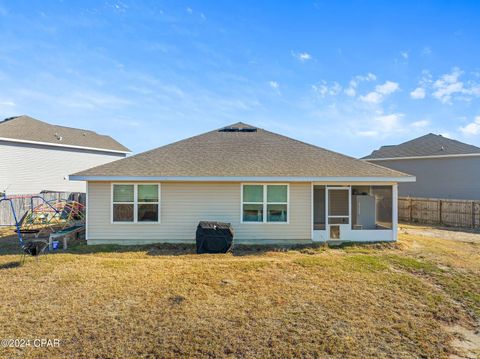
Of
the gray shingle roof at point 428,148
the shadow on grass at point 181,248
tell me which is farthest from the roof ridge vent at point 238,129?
the gray shingle roof at point 428,148

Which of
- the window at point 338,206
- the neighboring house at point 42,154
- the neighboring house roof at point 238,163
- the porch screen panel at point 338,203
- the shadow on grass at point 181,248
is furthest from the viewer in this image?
the neighboring house at point 42,154

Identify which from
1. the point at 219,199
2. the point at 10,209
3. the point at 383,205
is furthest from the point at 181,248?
the point at 10,209

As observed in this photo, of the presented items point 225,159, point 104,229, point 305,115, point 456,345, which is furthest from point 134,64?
point 456,345

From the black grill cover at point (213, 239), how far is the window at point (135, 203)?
208cm

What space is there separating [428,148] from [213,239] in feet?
64.6

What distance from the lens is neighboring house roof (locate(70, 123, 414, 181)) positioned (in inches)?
384

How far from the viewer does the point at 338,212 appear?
11.4 m

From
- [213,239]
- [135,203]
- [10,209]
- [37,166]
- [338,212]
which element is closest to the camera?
[213,239]

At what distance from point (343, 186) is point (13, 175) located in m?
20.0

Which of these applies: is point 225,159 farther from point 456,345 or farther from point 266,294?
point 456,345

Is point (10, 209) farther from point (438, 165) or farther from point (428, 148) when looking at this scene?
point (428, 148)

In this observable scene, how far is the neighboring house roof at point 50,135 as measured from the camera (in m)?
18.5

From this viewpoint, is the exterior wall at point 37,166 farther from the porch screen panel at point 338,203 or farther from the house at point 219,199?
the porch screen panel at point 338,203

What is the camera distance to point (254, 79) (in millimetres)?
15359
